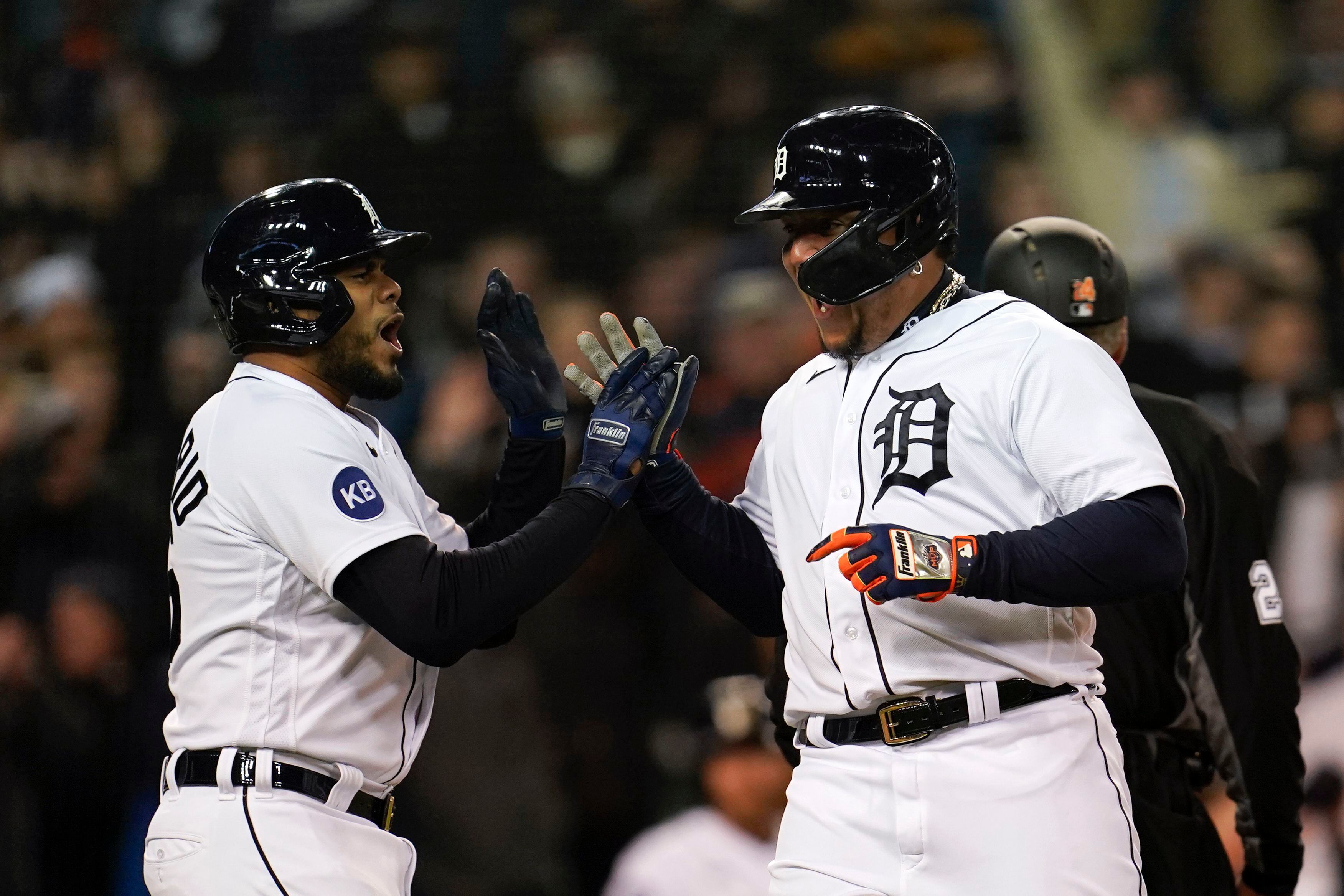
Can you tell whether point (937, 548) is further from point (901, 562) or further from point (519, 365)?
point (519, 365)

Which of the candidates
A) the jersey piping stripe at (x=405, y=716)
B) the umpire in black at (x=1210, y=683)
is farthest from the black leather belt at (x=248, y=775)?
the umpire in black at (x=1210, y=683)

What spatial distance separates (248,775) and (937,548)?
1.26 meters

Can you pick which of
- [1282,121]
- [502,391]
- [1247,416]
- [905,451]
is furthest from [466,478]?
[1282,121]

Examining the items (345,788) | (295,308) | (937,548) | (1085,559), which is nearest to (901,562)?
(937,548)

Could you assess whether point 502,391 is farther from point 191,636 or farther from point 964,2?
point 964,2

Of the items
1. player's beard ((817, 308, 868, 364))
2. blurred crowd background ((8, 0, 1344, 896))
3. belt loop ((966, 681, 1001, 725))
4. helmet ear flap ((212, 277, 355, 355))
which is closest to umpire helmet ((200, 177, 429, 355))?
helmet ear flap ((212, 277, 355, 355))

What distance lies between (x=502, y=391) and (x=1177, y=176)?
4248 mm

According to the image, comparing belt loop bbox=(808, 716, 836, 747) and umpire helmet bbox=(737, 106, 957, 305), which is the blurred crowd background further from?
umpire helmet bbox=(737, 106, 957, 305)

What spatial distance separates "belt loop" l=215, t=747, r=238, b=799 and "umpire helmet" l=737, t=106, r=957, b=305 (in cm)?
132

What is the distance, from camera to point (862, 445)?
8.41 ft

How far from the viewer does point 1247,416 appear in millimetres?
5711

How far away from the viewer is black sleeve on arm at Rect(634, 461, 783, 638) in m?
2.85

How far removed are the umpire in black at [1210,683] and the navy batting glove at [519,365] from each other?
1.23 metres

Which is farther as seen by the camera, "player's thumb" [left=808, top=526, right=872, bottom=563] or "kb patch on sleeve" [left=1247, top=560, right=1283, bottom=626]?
"kb patch on sleeve" [left=1247, top=560, right=1283, bottom=626]
